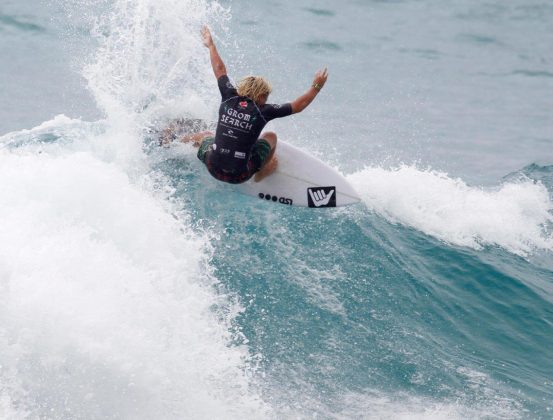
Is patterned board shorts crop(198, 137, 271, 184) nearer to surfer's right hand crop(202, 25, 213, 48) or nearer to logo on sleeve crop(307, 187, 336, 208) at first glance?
logo on sleeve crop(307, 187, 336, 208)

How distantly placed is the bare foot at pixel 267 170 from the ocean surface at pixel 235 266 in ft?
1.84

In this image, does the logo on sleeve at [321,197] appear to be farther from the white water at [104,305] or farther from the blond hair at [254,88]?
the blond hair at [254,88]

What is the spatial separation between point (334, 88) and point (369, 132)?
8.95ft

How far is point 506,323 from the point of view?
26.8ft

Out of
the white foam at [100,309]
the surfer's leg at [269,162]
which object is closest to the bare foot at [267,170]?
the surfer's leg at [269,162]

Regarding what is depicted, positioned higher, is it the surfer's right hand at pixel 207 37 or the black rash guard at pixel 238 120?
the surfer's right hand at pixel 207 37

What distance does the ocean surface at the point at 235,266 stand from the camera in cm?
514

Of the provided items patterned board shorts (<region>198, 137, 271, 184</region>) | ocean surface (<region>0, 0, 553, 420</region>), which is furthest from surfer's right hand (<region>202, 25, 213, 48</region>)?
patterned board shorts (<region>198, 137, 271, 184</region>)

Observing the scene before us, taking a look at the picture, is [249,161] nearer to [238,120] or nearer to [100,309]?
[238,120]

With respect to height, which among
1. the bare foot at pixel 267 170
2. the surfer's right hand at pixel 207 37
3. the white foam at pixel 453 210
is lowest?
the white foam at pixel 453 210

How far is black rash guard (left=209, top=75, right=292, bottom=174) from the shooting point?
725 centimetres

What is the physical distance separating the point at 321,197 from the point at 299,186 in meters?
0.33

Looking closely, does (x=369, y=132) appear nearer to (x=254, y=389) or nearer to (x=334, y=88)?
(x=334, y=88)

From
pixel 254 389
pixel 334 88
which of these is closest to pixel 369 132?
pixel 334 88
